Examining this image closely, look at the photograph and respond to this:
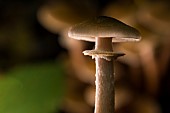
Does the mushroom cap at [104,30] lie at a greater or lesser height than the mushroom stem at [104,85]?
greater

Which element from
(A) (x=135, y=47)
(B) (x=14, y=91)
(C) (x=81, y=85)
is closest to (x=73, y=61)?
(C) (x=81, y=85)

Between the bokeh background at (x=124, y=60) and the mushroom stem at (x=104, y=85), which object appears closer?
the mushroom stem at (x=104, y=85)

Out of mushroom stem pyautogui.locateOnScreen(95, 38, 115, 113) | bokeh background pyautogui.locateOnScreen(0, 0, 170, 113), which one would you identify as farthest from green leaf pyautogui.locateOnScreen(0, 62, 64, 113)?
mushroom stem pyautogui.locateOnScreen(95, 38, 115, 113)

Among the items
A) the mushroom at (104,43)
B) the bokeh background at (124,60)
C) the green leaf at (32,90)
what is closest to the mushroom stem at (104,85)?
the mushroom at (104,43)

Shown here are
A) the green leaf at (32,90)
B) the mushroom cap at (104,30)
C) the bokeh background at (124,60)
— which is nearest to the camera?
the mushroom cap at (104,30)

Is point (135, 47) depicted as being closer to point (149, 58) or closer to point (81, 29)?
point (149, 58)

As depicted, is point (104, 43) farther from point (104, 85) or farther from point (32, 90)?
point (32, 90)

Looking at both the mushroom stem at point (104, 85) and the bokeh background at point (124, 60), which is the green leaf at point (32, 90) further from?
the mushroom stem at point (104, 85)
